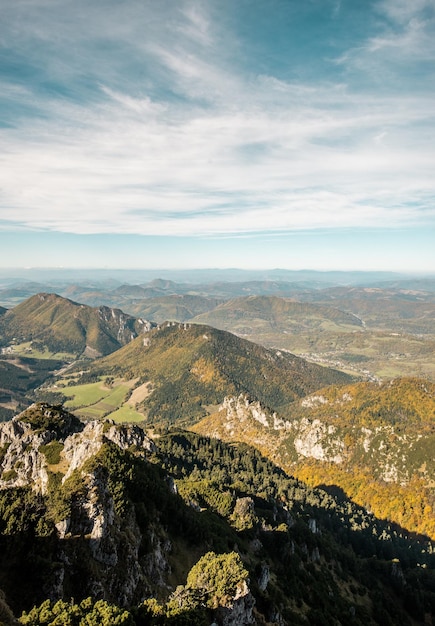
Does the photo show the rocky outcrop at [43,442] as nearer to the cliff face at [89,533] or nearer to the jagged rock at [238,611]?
the cliff face at [89,533]

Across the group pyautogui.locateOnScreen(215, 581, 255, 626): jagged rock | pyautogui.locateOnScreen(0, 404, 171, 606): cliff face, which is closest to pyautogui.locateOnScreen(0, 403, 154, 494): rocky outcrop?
pyautogui.locateOnScreen(0, 404, 171, 606): cliff face

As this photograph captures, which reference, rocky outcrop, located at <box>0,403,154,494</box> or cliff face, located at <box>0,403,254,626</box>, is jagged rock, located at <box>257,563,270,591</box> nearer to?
cliff face, located at <box>0,403,254,626</box>

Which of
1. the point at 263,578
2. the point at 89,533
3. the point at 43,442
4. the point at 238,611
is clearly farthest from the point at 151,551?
the point at 43,442

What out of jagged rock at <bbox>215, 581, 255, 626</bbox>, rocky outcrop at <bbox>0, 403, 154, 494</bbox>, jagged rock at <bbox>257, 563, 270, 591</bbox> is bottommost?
jagged rock at <bbox>257, 563, 270, 591</bbox>

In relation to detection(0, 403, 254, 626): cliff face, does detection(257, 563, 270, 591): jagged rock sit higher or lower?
lower

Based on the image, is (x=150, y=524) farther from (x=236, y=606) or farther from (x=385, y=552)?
(x=385, y=552)

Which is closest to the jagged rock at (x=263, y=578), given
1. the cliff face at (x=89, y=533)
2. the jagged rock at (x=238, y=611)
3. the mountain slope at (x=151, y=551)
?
the mountain slope at (x=151, y=551)

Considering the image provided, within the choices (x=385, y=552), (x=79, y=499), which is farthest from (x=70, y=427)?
(x=385, y=552)

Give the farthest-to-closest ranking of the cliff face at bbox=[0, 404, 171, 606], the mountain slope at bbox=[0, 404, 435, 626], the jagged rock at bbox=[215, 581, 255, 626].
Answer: the cliff face at bbox=[0, 404, 171, 606] → the mountain slope at bbox=[0, 404, 435, 626] → the jagged rock at bbox=[215, 581, 255, 626]

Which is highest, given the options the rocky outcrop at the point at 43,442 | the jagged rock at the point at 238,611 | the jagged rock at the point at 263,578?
the jagged rock at the point at 238,611

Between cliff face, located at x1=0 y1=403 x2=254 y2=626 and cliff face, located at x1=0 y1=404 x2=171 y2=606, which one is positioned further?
cliff face, located at x1=0 y1=404 x2=171 y2=606
